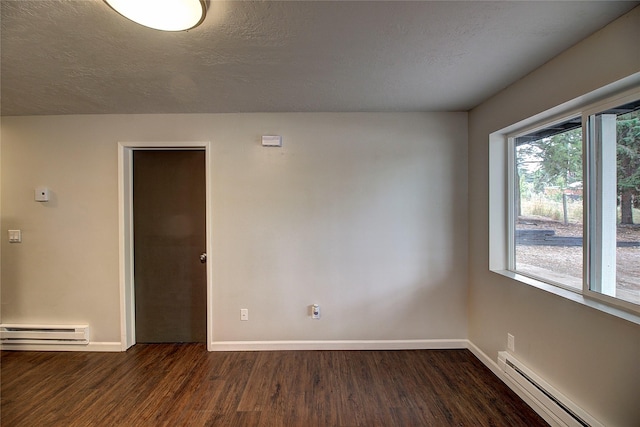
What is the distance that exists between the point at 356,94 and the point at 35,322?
386 centimetres

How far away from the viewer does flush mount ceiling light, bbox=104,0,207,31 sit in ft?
3.79

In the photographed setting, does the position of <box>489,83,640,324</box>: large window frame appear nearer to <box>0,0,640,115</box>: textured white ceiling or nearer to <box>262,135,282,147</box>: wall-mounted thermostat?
<box>0,0,640,115</box>: textured white ceiling

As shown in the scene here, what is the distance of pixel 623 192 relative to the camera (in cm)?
150

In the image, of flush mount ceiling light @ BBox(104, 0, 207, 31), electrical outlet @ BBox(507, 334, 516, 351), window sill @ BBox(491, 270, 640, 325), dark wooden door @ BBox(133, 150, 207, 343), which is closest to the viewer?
flush mount ceiling light @ BBox(104, 0, 207, 31)

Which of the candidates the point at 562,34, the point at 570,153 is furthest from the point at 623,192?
the point at 562,34

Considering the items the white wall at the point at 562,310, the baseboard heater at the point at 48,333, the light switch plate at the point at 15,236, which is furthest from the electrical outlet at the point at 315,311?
the light switch plate at the point at 15,236

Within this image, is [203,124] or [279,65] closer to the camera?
[279,65]

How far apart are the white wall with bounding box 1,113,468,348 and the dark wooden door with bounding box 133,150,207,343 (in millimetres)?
209

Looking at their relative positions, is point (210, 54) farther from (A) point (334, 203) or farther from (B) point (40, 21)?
(A) point (334, 203)

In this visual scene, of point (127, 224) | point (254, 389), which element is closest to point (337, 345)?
point (254, 389)

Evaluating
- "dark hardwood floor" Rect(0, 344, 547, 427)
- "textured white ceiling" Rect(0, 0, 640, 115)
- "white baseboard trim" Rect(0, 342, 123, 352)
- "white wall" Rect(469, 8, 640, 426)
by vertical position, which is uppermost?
"textured white ceiling" Rect(0, 0, 640, 115)

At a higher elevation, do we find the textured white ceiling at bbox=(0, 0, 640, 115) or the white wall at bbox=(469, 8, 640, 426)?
the textured white ceiling at bbox=(0, 0, 640, 115)

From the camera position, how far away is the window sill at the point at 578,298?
1404 millimetres

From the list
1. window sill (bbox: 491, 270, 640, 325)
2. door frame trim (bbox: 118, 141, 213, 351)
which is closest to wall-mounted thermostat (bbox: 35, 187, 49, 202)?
door frame trim (bbox: 118, 141, 213, 351)
